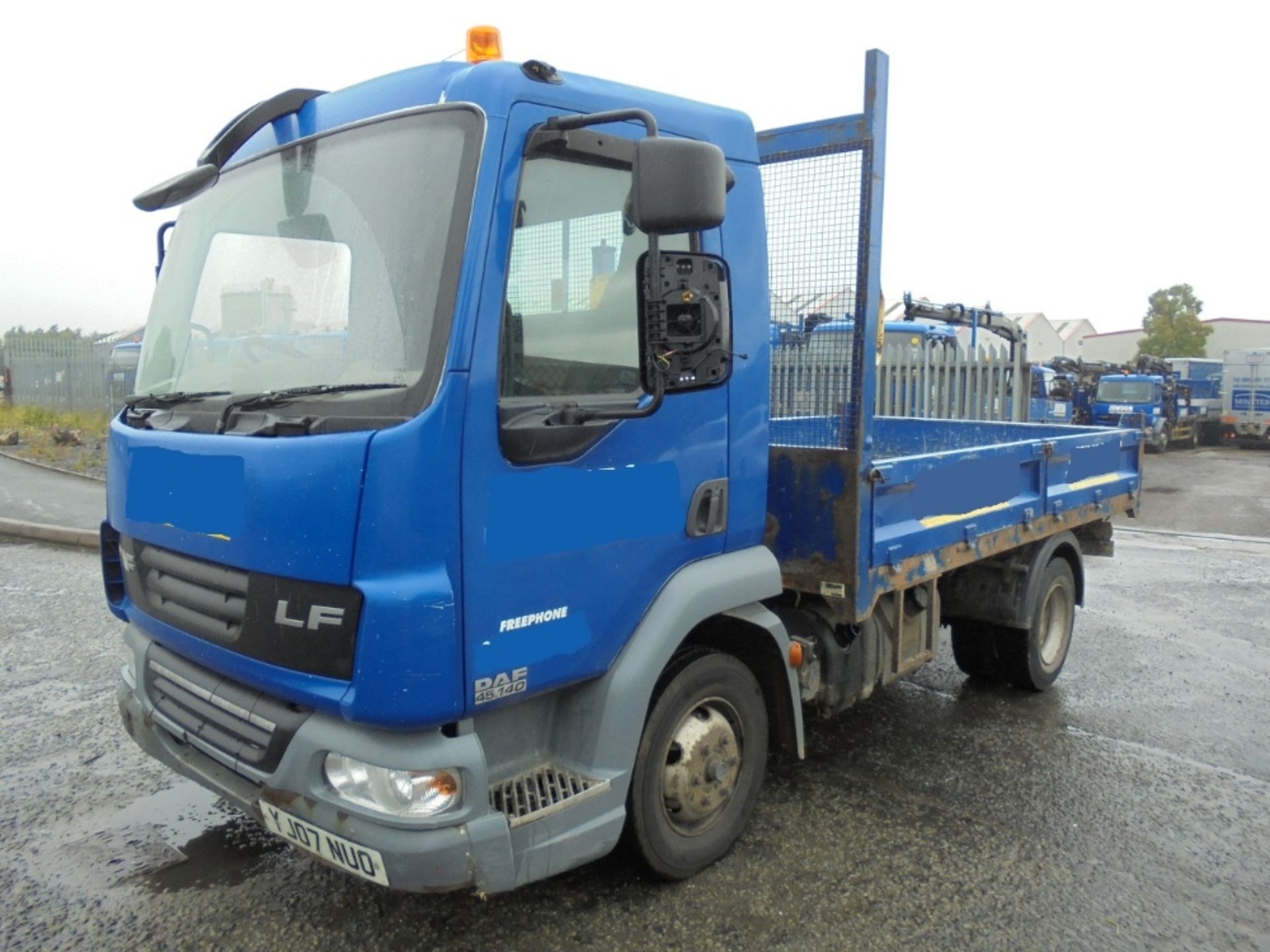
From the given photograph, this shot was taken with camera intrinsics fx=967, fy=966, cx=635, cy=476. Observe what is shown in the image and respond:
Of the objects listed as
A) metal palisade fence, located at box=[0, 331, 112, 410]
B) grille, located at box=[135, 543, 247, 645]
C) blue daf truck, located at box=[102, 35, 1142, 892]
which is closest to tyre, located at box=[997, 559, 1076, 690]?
blue daf truck, located at box=[102, 35, 1142, 892]

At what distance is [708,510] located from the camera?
3.27 meters

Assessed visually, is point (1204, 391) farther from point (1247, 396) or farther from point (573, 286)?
point (573, 286)

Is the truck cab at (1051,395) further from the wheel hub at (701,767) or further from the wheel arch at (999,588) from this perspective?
the wheel hub at (701,767)

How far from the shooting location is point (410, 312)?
2.59 meters

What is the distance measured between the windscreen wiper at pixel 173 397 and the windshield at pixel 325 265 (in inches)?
0.8

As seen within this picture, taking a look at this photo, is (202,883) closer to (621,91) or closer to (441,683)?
(441,683)

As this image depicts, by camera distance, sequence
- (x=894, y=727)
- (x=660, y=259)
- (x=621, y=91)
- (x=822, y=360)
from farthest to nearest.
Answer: (x=894, y=727) < (x=822, y=360) < (x=621, y=91) < (x=660, y=259)

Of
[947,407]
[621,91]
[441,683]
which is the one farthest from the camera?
[947,407]

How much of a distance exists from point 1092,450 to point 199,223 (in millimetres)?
5078

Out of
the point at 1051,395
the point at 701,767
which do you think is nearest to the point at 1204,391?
the point at 1051,395

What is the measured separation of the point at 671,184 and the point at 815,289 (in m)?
1.72

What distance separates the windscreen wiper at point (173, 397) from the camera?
9.90 ft

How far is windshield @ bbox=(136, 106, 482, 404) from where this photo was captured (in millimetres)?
2586

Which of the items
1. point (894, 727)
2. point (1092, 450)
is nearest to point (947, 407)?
point (1092, 450)
